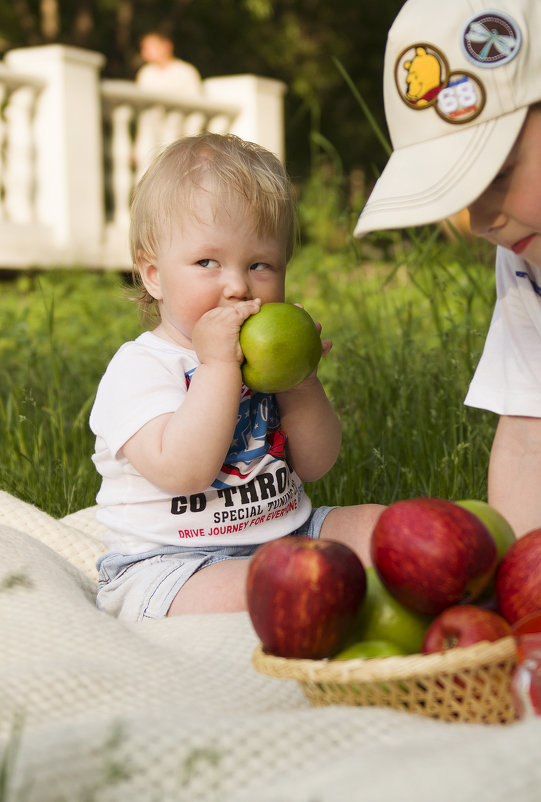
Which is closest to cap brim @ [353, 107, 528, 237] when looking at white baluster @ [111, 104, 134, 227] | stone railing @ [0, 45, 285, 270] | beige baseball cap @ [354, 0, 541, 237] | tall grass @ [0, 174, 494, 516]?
beige baseball cap @ [354, 0, 541, 237]

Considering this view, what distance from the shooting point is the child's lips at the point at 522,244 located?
172 centimetres

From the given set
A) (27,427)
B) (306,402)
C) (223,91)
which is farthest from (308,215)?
(306,402)

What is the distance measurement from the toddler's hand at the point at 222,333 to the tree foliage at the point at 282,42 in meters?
14.4

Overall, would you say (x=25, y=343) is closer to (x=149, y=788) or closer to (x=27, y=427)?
(x=27, y=427)

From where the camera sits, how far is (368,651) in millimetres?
1397

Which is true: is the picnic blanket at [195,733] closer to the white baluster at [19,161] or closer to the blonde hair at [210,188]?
the blonde hair at [210,188]

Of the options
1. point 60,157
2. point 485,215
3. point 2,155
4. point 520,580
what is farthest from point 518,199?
point 2,155

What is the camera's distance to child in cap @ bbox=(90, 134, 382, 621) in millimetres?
2090

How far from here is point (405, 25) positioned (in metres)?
1.69

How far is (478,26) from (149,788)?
127 cm

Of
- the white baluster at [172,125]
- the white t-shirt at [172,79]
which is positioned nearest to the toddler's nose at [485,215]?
the white baluster at [172,125]

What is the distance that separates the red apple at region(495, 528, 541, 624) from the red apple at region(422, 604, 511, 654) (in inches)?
2.4

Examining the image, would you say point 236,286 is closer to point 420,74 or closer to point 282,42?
point 420,74

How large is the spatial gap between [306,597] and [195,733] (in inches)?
9.9
